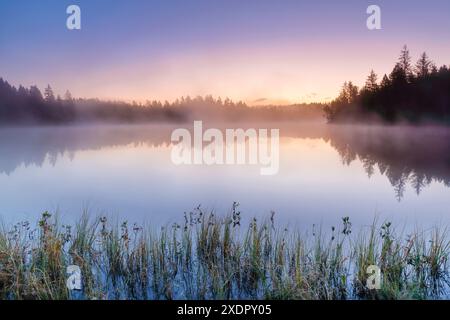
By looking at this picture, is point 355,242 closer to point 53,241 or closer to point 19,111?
point 53,241

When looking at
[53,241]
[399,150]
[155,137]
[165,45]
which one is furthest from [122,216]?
[399,150]

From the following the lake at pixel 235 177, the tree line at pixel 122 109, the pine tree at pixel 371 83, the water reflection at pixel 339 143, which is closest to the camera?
the lake at pixel 235 177

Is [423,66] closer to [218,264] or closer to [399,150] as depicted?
[399,150]

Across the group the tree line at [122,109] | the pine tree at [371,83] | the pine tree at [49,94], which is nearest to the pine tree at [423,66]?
the pine tree at [371,83]

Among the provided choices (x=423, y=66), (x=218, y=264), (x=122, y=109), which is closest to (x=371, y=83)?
(x=423, y=66)

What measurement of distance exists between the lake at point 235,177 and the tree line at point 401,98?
0.26m

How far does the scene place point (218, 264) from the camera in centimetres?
288

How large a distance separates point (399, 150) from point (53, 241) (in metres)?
6.37

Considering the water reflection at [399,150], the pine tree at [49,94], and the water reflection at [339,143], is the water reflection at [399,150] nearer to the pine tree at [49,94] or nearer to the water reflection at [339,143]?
the water reflection at [339,143]

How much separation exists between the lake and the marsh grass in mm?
529

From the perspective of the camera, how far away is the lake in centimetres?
403

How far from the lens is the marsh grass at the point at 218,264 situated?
247 centimetres

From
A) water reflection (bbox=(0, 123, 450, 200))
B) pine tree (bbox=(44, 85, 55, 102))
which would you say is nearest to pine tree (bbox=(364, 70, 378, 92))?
water reflection (bbox=(0, 123, 450, 200))

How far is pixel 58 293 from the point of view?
236 cm
